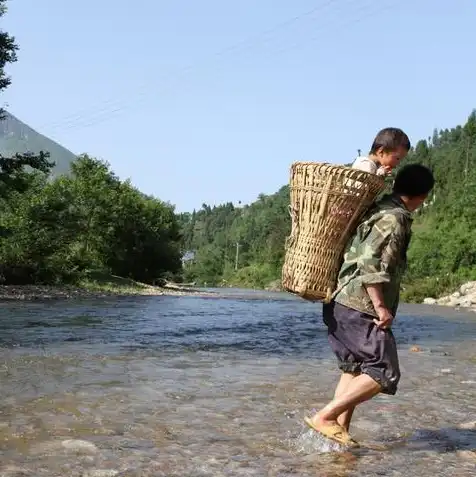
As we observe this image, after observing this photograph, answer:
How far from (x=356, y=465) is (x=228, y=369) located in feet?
12.9

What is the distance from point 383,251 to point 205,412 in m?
2.18

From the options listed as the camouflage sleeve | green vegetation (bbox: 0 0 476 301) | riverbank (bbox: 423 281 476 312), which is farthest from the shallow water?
riverbank (bbox: 423 281 476 312)

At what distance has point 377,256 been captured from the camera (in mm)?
3975

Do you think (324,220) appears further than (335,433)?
Yes

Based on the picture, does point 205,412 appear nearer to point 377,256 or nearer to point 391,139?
point 377,256

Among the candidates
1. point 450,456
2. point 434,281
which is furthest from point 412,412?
point 434,281

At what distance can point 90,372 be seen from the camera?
6.96 m

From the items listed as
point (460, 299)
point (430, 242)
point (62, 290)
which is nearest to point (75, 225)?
point (62, 290)

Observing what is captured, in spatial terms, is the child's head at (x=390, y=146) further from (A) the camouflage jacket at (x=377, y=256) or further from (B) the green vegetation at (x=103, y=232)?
(B) the green vegetation at (x=103, y=232)

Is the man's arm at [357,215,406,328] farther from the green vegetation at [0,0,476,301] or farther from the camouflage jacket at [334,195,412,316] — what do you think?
the green vegetation at [0,0,476,301]

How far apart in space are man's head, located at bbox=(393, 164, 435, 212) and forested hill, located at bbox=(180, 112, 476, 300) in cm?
4375

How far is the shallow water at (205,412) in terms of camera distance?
3781 millimetres

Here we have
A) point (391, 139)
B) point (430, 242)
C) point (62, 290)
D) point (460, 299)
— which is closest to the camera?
point (391, 139)

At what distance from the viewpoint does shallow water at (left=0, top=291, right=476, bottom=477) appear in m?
3.78
